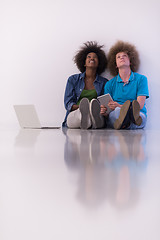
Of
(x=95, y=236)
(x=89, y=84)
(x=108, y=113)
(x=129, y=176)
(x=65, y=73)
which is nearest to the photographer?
(x=95, y=236)

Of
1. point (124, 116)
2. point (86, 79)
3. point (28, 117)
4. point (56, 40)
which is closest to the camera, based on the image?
point (124, 116)

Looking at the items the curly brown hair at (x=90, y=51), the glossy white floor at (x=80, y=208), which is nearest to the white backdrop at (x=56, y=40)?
the curly brown hair at (x=90, y=51)

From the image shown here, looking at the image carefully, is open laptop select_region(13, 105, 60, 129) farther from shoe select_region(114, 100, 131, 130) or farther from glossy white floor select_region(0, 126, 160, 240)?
glossy white floor select_region(0, 126, 160, 240)

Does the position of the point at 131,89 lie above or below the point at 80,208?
below

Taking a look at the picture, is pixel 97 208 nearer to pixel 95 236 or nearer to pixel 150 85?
pixel 95 236

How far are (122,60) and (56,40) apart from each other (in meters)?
1.05

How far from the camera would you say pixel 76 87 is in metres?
3.42

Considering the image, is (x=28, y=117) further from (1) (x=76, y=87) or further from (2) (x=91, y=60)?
(2) (x=91, y=60)

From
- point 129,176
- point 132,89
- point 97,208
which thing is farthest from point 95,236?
point 132,89

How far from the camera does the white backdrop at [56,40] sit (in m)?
3.55

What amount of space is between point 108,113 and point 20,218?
2.70 m

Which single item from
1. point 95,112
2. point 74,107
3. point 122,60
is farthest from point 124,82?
point 95,112

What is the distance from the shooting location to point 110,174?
41 cm

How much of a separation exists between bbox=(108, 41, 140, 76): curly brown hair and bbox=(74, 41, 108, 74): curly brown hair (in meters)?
0.09
